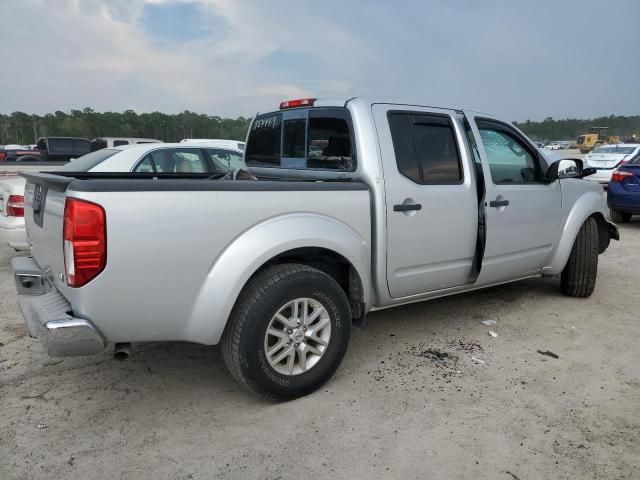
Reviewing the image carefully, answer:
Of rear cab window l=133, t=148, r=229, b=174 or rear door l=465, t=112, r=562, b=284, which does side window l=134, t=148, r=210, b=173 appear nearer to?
rear cab window l=133, t=148, r=229, b=174

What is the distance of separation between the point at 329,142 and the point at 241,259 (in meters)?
1.35

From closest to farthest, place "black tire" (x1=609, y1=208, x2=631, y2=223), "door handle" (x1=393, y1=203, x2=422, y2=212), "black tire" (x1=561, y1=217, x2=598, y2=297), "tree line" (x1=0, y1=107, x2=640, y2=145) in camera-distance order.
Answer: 1. "door handle" (x1=393, y1=203, x2=422, y2=212)
2. "black tire" (x1=561, y1=217, x2=598, y2=297)
3. "black tire" (x1=609, y1=208, x2=631, y2=223)
4. "tree line" (x1=0, y1=107, x2=640, y2=145)

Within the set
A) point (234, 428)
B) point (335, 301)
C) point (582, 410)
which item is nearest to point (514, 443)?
point (582, 410)

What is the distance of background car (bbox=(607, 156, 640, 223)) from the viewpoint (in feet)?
29.2

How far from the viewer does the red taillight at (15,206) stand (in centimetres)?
547

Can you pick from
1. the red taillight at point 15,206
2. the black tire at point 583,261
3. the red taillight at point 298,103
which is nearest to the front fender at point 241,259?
the red taillight at point 298,103

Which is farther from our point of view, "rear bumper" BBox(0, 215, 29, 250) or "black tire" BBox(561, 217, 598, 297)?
"rear bumper" BBox(0, 215, 29, 250)

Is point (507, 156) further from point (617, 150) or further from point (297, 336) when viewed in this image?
point (617, 150)

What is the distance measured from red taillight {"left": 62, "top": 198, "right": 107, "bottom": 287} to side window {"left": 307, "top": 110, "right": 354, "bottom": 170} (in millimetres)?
1699

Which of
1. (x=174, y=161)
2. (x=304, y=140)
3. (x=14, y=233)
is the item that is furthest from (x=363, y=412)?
(x=174, y=161)

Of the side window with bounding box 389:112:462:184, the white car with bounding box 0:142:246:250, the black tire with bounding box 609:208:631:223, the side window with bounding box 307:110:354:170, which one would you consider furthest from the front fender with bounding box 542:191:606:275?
the black tire with bounding box 609:208:631:223

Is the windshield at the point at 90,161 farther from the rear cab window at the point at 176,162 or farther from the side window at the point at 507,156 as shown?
the side window at the point at 507,156

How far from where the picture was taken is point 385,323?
14.3ft

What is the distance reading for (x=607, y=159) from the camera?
1421 centimetres
